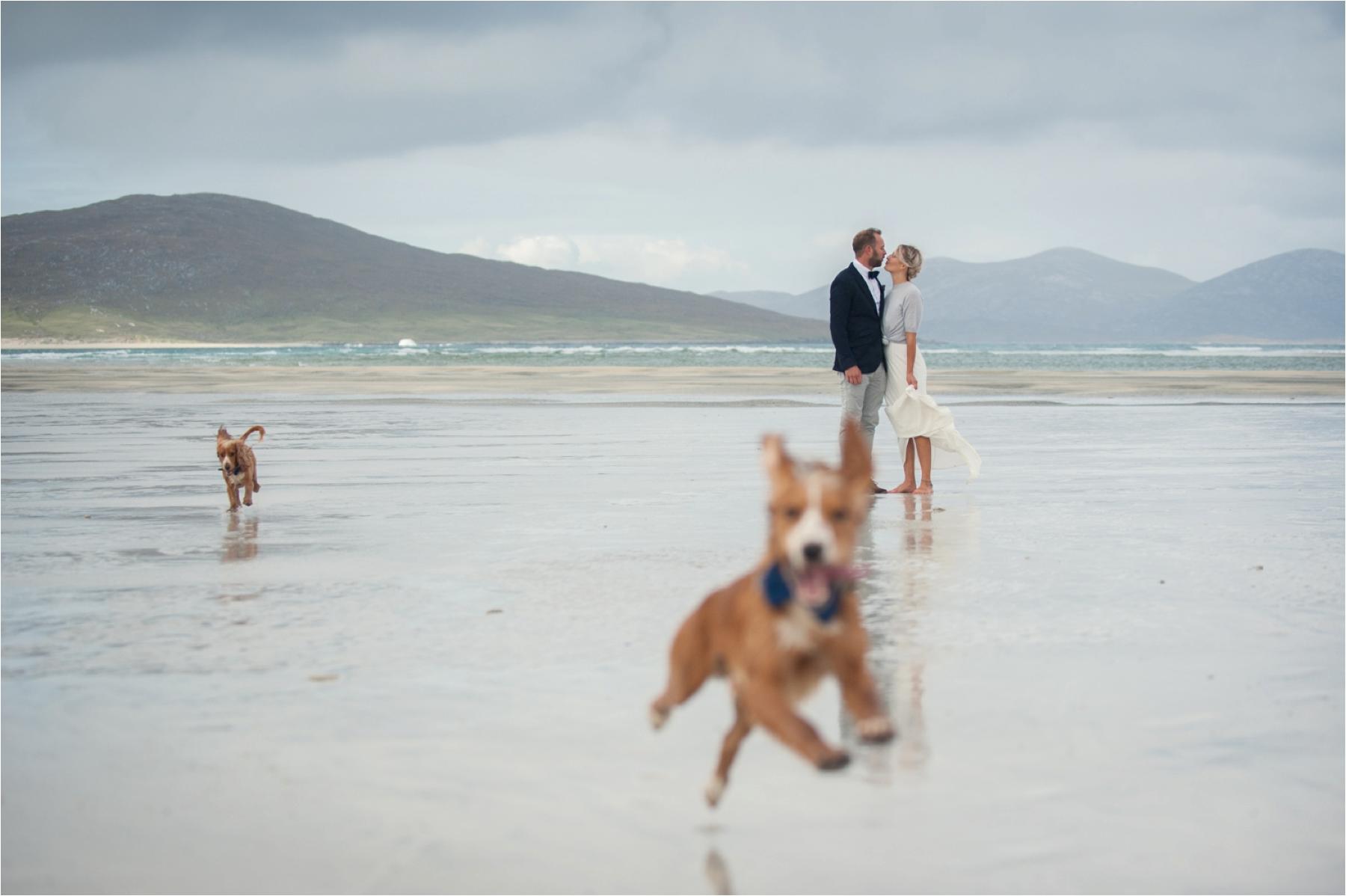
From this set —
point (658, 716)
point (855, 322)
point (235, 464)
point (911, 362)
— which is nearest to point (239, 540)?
point (235, 464)

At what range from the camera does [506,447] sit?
56.2 ft

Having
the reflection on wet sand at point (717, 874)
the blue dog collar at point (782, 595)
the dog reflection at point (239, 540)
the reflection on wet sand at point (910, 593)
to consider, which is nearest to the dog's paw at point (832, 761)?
the blue dog collar at point (782, 595)

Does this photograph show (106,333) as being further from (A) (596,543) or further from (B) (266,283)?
(A) (596,543)

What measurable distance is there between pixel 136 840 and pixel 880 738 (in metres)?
2.06

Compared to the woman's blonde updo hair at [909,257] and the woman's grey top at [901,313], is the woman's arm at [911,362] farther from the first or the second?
the woman's blonde updo hair at [909,257]

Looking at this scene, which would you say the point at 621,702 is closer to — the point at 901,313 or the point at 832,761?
the point at 832,761

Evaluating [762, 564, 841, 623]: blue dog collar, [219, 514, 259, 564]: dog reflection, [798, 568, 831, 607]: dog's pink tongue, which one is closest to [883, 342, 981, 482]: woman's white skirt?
[219, 514, 259, 564]: dog reflection

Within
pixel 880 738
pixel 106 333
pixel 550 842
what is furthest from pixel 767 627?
pixel 106 333

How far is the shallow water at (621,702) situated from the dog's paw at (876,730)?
1.31 ft

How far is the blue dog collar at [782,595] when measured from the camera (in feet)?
11.9

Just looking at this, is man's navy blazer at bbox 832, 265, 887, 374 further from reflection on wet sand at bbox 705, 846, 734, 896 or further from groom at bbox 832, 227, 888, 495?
reflection on wet sand at bbox 705, 846, 734, 896

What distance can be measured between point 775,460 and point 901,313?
9.06 m

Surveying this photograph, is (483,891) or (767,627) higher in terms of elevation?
(767,627)

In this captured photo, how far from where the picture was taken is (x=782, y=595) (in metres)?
3.67
